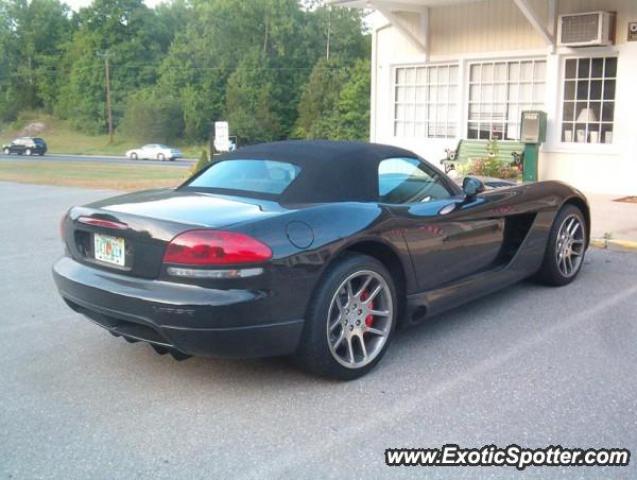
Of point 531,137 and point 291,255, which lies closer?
point 291,255

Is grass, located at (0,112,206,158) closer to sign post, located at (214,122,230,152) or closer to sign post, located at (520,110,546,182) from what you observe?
sign post, located at (214,122,230,152)

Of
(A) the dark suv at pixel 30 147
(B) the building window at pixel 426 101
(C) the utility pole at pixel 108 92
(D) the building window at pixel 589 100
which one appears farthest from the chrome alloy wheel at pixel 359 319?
(C) the utility pole at pixel 108 92

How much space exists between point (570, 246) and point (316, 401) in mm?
3396

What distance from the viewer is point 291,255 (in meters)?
3.91

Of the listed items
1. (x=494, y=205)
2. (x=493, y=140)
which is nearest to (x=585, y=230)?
(x=494, y=205)

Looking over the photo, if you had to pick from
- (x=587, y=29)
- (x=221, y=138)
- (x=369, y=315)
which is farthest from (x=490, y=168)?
(x=369, y=315)

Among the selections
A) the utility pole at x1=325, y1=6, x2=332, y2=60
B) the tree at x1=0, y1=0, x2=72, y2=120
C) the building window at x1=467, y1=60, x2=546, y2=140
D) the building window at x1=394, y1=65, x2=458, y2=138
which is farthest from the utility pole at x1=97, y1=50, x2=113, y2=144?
the building window at x1=467, y1=60, x2=546, y2=140

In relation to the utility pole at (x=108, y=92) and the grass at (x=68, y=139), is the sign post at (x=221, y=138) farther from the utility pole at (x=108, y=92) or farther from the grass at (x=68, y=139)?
the utility pole at (x=108, y=92)

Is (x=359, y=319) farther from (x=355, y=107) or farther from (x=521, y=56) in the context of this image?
(x=355, y=107)

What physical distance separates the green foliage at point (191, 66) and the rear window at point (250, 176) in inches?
2114

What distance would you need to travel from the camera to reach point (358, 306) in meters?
4.30

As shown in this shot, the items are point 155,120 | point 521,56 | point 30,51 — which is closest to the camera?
point 521,56

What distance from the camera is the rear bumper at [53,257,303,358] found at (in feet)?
12.3

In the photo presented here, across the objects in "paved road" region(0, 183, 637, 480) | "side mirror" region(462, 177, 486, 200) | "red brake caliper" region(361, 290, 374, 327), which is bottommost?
"paved road" region(0, 183, 637, 480)
